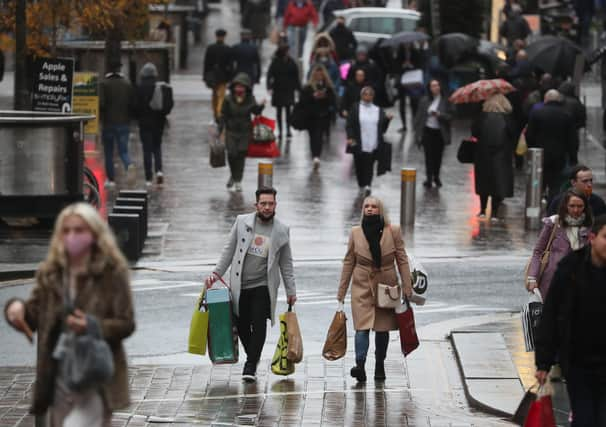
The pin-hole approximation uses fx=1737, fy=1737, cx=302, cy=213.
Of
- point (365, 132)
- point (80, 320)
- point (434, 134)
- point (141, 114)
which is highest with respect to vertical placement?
point (80, 320)

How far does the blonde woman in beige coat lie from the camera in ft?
42.3

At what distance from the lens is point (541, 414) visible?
8.58m

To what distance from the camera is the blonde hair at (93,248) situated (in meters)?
7.12

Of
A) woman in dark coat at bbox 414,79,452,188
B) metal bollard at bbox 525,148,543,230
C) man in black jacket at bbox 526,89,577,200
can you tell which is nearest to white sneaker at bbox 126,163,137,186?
woman in dark coat at bbox 414,79,452,188

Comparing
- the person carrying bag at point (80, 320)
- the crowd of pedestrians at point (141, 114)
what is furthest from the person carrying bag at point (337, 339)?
the crowd of pedestrians at point (141, 114)

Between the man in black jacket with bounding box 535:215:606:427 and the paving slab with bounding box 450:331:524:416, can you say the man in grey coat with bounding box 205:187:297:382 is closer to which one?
the paving slab with bounding box 450:331:524:416

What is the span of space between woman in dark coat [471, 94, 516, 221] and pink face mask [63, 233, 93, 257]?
628 inches

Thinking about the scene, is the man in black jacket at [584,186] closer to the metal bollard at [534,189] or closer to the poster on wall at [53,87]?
the metal bollard at [534,189]

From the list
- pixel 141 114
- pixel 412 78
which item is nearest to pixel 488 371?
pixel 141 114

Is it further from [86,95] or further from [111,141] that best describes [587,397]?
[86,95]

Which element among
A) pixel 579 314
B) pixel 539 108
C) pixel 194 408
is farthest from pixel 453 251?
pixel 579 314

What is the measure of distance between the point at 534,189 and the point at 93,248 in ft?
50.2

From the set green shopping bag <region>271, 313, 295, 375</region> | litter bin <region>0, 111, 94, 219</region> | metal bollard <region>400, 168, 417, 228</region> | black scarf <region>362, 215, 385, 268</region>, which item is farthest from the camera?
metal bollard <region>400, 168, 417, 228</region>

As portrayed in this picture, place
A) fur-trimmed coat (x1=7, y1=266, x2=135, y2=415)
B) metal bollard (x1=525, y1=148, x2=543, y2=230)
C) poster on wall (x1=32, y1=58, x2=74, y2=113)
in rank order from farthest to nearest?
poster on wall (x1=32, y1=58, x2=74, y2=113) < metal bollard (x1=525, y1=148, x2=543, y2=230) < fur-trimmed coat (x1=7, y1=266, x2=135, y2=415)
